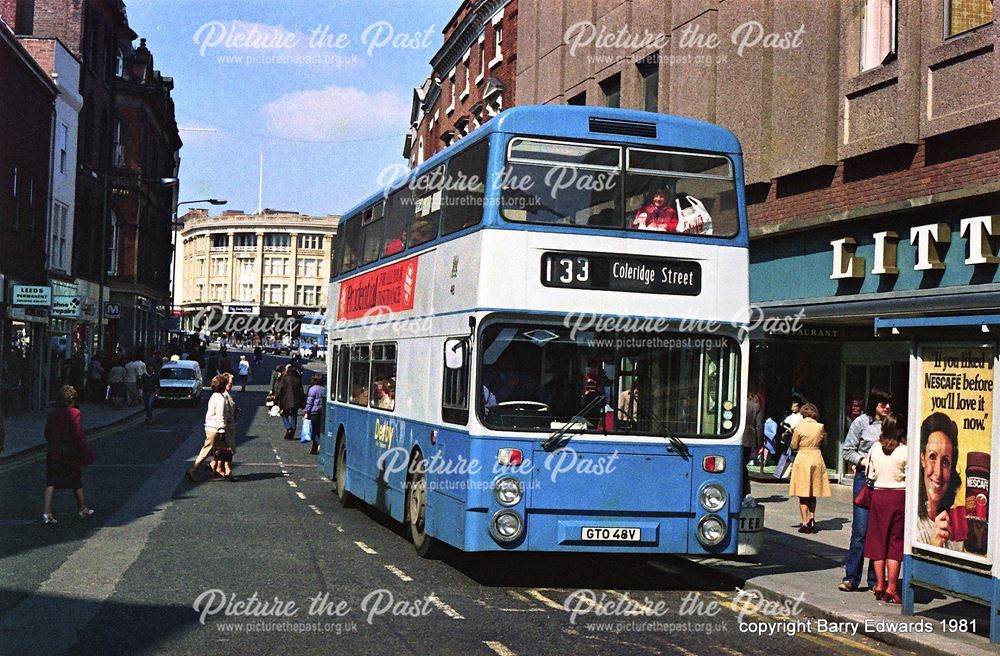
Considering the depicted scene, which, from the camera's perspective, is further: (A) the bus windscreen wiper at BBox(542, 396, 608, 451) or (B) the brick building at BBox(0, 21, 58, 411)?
→ (B) the brick building at BBox(0, 21, 58, 411)

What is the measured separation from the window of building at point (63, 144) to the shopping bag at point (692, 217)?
37.5 meters

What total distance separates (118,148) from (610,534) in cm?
5784

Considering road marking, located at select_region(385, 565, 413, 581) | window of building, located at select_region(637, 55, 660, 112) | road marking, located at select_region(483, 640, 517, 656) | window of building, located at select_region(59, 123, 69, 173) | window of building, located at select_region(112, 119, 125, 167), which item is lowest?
road marking, located at select_region(385, 565, 413, 581)

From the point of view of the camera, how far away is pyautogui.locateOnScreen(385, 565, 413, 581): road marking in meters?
11.3

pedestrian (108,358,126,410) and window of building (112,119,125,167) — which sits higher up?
window of building (112,119,125,167)

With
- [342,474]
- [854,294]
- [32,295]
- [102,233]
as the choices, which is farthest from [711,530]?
[102,233]

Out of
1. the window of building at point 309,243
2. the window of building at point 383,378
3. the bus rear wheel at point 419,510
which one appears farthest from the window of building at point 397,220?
the window of building at point 309,243

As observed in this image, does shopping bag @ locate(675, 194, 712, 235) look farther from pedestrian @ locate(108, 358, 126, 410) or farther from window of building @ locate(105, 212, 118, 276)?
window of building @ locate(105, 212, 118, 276)

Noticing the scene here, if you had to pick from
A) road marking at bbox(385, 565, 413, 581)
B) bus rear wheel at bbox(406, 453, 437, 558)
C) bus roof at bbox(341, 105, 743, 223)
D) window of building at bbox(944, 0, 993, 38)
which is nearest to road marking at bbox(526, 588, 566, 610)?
road marking at bbox(385, 565, 413, 581)

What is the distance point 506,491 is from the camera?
1077 centimetres

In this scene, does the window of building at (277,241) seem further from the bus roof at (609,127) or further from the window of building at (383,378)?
the bus roof at (609,127)

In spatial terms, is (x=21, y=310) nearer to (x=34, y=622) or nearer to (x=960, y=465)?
(x=34, y=622)

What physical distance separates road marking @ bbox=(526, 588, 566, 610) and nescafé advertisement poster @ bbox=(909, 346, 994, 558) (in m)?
3.12

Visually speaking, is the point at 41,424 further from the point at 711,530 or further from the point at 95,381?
the point at 711,530
